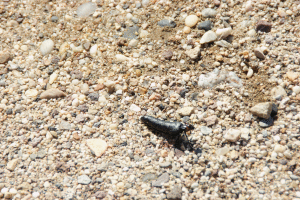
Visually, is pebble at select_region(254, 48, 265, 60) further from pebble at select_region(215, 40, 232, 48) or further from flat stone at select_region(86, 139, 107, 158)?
flat stone at select_region(86, 139, 107, 158)

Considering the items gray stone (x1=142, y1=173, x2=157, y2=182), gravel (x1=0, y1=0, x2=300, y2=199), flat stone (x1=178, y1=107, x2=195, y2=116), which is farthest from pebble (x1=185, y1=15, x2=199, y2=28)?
gray stone (x1=142, y1=173, x2=157, y2=182)

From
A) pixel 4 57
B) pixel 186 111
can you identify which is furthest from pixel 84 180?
pixel 4 57

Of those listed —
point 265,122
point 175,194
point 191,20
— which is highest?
point 191,20

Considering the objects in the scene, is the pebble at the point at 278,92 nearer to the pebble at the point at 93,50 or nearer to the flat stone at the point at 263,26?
the flat stone at the point at 263,26

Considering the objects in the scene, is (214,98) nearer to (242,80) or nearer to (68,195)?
(242,80)

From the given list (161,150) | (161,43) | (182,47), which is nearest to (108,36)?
(161,43)

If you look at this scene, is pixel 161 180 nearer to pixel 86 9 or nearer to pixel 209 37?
pixel 209 37

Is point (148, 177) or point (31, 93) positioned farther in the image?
point (31, 93)
